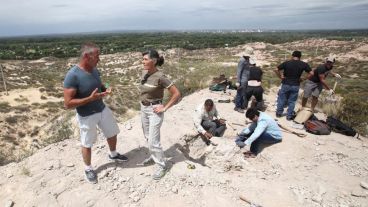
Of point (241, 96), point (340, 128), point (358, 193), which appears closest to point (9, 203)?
point (358, 193)

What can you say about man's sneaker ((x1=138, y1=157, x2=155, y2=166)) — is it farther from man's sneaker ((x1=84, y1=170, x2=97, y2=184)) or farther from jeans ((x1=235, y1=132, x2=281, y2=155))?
jeans ((x1=235, y1=132, x2=281, y2=155))

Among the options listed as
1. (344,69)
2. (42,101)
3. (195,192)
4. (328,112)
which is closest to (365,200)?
(195,192)

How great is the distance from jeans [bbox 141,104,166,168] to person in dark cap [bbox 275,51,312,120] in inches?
171

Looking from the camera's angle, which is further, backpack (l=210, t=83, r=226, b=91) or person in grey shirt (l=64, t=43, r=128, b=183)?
backpack (l=210, t=83, r=226, b=91)

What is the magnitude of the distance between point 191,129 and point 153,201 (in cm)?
287

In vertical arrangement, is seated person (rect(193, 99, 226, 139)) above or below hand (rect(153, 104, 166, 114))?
below

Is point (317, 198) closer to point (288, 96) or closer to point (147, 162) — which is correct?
point (147, 162)

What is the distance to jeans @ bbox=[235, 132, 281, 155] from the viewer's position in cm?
621

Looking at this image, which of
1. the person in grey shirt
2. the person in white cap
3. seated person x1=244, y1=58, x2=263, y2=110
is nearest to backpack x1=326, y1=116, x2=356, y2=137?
the person in white cap

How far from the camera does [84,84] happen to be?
3.94m

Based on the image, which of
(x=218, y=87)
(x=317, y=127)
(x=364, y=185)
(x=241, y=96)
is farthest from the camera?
(x=218, y=87)

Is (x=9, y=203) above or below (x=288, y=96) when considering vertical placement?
below

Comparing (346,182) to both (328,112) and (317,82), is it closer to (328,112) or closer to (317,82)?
(317,82)

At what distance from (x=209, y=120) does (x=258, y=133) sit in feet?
4.23
